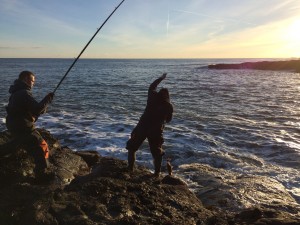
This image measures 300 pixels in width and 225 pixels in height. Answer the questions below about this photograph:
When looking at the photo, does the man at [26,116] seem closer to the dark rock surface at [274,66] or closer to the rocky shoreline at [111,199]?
the rocky shoreline at [111,199]

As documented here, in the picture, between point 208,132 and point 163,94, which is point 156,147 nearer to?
point 163,94

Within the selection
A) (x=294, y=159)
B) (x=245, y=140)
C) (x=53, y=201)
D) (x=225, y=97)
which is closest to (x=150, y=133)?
(x=53, y=201)

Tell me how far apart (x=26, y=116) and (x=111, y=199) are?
212cm

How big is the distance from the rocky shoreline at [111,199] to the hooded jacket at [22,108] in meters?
0.88

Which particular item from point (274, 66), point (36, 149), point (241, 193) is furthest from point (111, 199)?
point (274, 66)

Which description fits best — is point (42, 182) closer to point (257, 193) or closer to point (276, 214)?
point (276, 214)

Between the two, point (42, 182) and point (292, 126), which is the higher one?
point (42, 182)

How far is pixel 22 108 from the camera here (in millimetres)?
5848

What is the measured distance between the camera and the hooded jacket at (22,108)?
5.80 meters

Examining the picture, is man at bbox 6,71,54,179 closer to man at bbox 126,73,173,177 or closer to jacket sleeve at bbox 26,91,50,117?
jacket sleeve at bbox 26,91,50,117

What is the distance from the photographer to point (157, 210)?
210 inches

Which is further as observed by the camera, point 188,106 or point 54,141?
point 188,106

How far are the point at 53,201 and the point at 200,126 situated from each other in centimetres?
1132

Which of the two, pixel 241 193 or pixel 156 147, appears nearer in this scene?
pixel 156 147
